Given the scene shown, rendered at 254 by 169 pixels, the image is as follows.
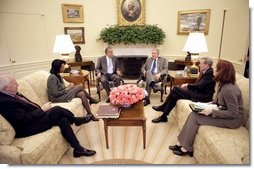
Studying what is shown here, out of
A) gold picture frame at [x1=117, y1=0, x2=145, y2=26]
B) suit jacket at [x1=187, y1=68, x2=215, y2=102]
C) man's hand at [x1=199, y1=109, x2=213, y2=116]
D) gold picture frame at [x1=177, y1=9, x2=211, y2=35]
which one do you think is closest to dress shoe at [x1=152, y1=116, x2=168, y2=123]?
suit jacket at [x1=187, y1=68, x2=215, y2=102]

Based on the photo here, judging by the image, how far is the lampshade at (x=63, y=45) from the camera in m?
3.11

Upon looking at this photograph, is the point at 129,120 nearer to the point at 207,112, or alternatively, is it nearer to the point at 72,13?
the point at 207,112

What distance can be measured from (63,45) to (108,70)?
111 cm

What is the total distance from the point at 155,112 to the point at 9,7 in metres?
2.65

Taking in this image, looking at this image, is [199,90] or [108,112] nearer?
[108,112]

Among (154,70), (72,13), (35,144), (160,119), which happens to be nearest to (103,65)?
(154,70)

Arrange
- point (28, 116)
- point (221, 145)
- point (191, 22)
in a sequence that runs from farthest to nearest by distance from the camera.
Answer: point (191, 22) → point (28, 116) → point (221, 145)

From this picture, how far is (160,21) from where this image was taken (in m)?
3.73

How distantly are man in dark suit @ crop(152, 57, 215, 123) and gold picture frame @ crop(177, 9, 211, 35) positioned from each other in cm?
82

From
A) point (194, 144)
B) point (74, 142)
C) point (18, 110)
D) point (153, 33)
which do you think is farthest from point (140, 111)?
point (153, 33)

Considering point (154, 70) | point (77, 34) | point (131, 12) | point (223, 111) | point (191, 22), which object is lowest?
point (223, 111)

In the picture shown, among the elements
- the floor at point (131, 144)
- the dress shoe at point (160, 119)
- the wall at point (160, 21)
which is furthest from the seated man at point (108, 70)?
the dress shoe at point (160, 119)

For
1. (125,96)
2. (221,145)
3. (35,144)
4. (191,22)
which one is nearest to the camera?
(221,145)

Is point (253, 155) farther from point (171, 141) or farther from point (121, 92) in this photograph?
point (121, 92)
